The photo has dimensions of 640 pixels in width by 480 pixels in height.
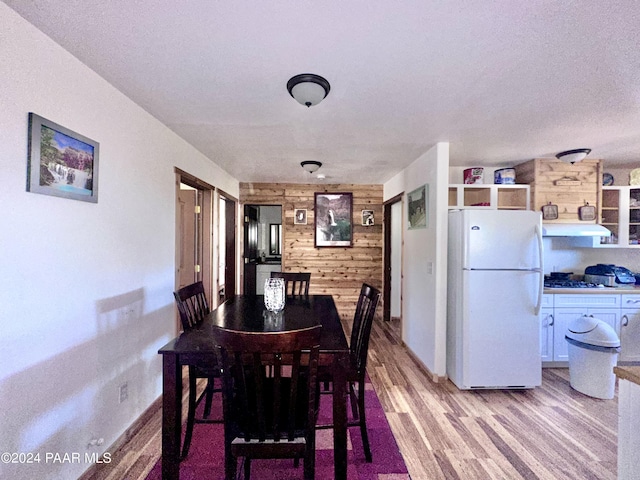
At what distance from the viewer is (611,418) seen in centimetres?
243

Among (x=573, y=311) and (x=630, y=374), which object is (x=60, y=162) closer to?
(x=630, y=374)

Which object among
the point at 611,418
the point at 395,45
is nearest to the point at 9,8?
the point at 395,45

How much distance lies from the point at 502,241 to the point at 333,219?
9.57 feet

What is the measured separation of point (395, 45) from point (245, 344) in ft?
4.99

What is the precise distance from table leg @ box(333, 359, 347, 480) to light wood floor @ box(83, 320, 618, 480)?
595 mm

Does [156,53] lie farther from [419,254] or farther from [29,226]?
[419,254]

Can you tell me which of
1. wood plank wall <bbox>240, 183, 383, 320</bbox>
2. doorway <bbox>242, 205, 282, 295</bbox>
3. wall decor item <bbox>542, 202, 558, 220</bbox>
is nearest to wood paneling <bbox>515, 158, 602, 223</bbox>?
wall decor item <bbox>542, 202, 558, 220</bbox>

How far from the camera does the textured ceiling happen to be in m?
1.27

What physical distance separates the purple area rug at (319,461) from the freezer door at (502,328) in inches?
46.5

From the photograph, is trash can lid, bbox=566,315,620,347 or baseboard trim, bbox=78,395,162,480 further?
trash can lid, bbox=566,315,620,347

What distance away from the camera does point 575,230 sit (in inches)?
134

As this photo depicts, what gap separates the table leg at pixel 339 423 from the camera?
1.55 m

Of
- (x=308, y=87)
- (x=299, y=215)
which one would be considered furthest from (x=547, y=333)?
(x=299, y=215)

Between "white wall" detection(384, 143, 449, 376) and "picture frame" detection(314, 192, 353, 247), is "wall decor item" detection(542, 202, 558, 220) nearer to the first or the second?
"white wall" detection(384, 143, 449, 376)
